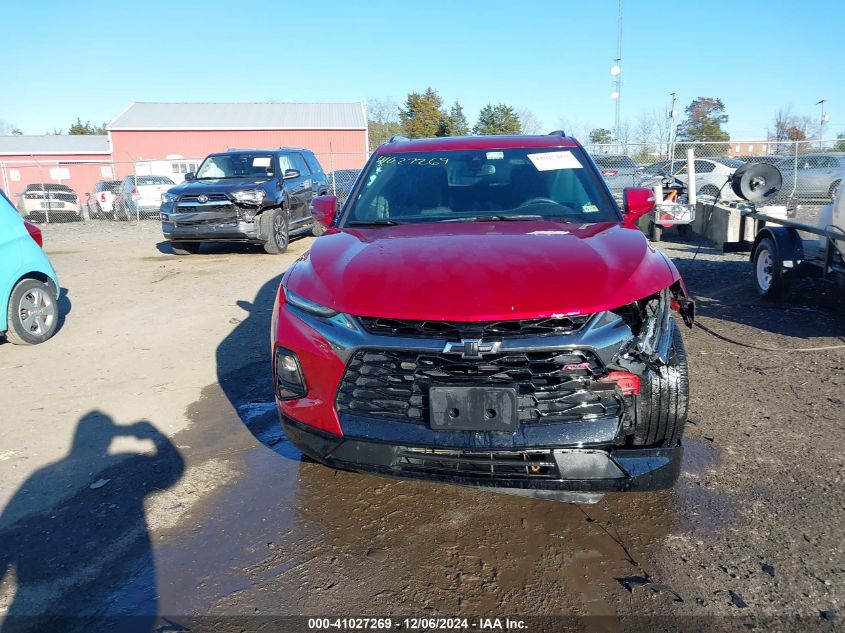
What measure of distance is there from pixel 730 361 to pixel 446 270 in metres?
3.63

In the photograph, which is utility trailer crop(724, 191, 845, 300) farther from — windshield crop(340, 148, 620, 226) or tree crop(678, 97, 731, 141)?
tree crop(678, 97, 731, 141)

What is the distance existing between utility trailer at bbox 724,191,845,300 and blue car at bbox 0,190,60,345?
309 inches

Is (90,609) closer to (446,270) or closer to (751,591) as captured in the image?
(446,270)

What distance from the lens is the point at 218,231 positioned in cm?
1162

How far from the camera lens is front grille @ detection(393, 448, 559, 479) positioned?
259cm

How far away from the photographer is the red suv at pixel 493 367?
101 inches

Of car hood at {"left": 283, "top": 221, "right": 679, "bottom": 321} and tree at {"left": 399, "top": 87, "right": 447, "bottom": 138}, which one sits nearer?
car hood at {"left": 283, "top": 221, "right": 679, "bottom": 321}

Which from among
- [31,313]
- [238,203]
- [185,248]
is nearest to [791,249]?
[31,313]

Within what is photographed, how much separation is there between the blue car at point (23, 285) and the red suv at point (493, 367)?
4.40 metres

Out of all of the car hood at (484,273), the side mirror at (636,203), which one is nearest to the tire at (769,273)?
the side mirror at (636,203)

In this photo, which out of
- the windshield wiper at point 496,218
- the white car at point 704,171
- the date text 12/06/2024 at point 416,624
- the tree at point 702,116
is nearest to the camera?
the date text 12/06/2024 at point 416,624

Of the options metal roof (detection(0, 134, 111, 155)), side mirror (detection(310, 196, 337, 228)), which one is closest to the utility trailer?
side mirror (detection(310, 196, 337, 228))

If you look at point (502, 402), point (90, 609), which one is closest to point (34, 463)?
point (90, 609)

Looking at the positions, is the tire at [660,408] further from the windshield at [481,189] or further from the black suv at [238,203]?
the black suv at [238,203]
